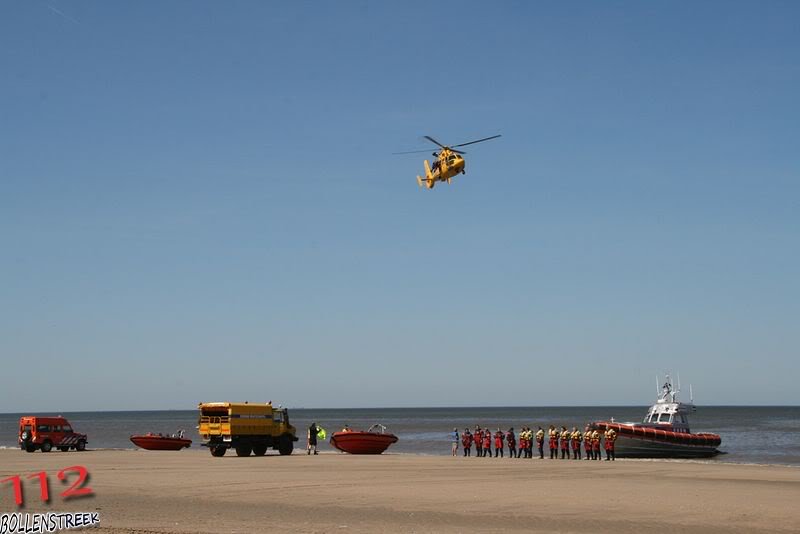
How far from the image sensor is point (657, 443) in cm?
4412

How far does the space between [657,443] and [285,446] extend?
60.6 ft

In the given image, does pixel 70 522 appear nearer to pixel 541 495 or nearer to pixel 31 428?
pixel 541 495

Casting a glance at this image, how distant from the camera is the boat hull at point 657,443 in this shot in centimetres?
4278

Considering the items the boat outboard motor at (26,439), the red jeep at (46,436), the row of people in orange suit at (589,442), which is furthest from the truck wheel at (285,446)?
the boat outboard motor at (26,439)

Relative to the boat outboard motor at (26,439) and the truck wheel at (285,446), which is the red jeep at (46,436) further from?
the truck wheel at (285,446)

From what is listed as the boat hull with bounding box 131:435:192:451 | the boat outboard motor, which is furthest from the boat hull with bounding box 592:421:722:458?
the boat outboard motor

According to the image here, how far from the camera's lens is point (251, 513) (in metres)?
16.5

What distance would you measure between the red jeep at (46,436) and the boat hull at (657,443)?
24.3 metres

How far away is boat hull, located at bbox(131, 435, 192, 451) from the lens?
44.2 meters

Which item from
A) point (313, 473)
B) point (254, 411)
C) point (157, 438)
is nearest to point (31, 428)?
point (157, 438)

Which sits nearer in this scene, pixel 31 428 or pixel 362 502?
pixel 362 502

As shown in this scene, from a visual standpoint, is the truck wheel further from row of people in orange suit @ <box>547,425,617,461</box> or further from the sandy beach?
row of people in orange suit @ <box>547,425,617,461</box>

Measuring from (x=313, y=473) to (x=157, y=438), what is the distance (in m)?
20.4

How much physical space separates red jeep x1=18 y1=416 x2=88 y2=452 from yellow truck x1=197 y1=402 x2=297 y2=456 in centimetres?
966
